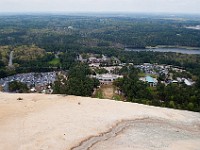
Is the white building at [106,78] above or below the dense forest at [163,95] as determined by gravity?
below

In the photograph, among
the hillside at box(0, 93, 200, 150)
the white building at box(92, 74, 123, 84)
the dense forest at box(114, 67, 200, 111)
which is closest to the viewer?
the hillside at box(0, 93, 200, 150)

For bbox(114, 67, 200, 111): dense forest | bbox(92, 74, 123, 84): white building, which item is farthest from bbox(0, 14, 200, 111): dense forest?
bbox(92, 74, 123, 84): white building

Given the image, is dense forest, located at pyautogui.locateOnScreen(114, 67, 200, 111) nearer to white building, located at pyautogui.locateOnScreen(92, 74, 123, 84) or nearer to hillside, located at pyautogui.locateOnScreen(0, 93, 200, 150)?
hillside, located at pyautogui.locateOnScreen(0, 93, 200, 150)

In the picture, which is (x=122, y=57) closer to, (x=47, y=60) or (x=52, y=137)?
(x=47, y=60)

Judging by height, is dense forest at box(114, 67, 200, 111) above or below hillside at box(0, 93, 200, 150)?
below

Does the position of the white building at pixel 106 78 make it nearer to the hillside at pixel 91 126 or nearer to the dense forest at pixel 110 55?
the dense forest at pixel 110 55

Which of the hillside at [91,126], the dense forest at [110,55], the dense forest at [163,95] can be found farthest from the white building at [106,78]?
the hillside at [91,126]

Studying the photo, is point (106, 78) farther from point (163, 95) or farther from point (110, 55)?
point (110, 55)

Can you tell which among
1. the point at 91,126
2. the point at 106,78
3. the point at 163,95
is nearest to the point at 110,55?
the point at 106,78

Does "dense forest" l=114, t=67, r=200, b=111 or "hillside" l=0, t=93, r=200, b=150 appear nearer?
"hillside" l=0, t=93, r=200, b=150

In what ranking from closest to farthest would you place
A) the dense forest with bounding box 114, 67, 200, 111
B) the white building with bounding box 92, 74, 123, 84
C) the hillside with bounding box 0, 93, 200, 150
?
1. the hillside with bounding box 0, 93, 200, 150
2. the dense forest with bounding box 114, 67, 200, 111
3. the white building with bounding box 92, 74, 123, 84
